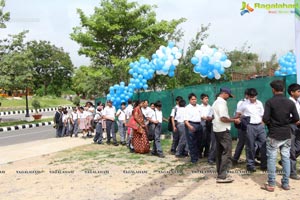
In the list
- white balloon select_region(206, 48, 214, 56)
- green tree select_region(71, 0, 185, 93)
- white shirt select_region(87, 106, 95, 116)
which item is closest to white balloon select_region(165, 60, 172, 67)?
white balloon select_region(206, 48, 214, 56)

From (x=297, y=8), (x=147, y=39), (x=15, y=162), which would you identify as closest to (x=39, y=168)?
(x=15, y=162)

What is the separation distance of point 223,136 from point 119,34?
18516 mm

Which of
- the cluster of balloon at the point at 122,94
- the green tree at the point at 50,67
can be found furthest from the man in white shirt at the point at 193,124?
the green tree at the point at 50,67

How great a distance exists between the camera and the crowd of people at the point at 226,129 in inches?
221

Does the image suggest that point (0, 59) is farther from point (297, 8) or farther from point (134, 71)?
point (297, 8)

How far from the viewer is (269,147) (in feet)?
18.7

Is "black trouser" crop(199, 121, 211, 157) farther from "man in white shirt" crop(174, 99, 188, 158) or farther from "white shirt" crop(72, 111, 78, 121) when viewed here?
"white shirt" crop(72, 111, 78, 121)

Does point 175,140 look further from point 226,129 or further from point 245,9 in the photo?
point 245,9

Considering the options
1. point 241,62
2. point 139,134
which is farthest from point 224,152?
point 241,62

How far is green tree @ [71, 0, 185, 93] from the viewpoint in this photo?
2316 cm

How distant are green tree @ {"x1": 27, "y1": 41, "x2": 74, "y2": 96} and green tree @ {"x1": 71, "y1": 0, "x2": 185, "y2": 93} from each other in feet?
139

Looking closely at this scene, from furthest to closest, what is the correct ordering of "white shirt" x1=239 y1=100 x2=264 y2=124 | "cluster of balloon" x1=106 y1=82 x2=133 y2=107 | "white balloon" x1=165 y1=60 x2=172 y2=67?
"cluster of balloon" x1=106 y1=82 x2=133 y2=107 < "white balloon" x1=165 y1=60 x2=172 y2=67 < "white shirt" x1=239 y1=100 x2=264 y2=124

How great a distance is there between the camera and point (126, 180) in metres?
6.71

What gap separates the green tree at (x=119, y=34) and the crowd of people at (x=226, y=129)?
37.1ft
